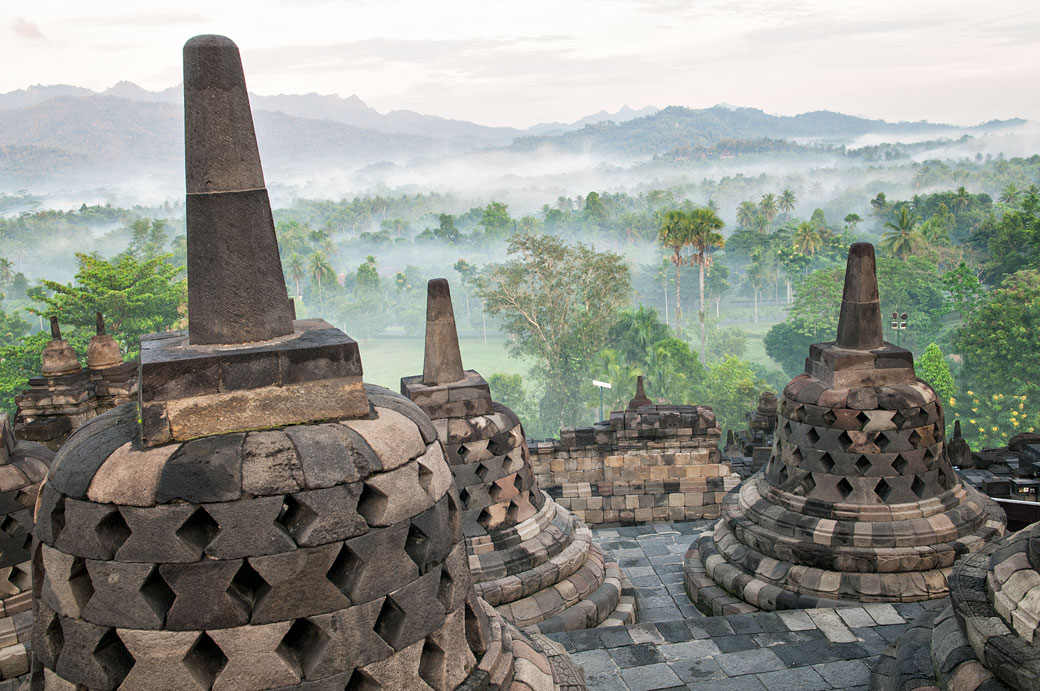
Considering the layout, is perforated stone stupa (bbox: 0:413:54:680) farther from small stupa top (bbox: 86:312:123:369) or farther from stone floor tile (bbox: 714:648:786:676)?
small stupa top (bbox: 86:312:123:369)

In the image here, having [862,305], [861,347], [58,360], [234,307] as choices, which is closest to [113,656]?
[234,307]

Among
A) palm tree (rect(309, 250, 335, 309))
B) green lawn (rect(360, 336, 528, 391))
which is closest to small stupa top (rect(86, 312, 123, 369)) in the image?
green lawn (rect(360, 336, 528, 391))

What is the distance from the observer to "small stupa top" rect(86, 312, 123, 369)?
17750 mm

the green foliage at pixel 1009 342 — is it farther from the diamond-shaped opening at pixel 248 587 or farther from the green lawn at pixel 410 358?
the diamond-shaped opening at pixel 248 587

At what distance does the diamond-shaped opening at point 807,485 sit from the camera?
8633 mm

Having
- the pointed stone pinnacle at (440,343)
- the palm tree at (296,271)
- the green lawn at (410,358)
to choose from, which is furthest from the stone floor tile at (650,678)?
the palm tree at (296,271)

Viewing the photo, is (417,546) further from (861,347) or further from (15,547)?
(861,347)

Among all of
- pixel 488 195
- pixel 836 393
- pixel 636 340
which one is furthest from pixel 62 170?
pixel 836 393

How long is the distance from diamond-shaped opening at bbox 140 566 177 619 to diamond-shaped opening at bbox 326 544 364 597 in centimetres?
62

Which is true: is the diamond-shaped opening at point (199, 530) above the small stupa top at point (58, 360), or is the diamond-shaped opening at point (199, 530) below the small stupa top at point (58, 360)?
above

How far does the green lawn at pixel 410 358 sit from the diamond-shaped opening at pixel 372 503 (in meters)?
63.0

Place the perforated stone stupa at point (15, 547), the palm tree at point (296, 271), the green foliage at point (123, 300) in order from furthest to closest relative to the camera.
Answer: the palm tree at point (296, 271)
the green foliage at point (123, 300)
the perforated stone stupa at point (15, 547)

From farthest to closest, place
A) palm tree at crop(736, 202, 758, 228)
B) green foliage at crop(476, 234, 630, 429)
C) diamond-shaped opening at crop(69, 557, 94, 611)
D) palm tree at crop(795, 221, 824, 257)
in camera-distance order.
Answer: palm tree at crop(736, 202, 758, 228) < palm tree at crop(795, 221, 824, 257) < green foliage at crop(476, 234, 630, 429) < diamond-shaped opening at crop(69, 557, 94, 611)

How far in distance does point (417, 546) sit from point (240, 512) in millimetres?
804
